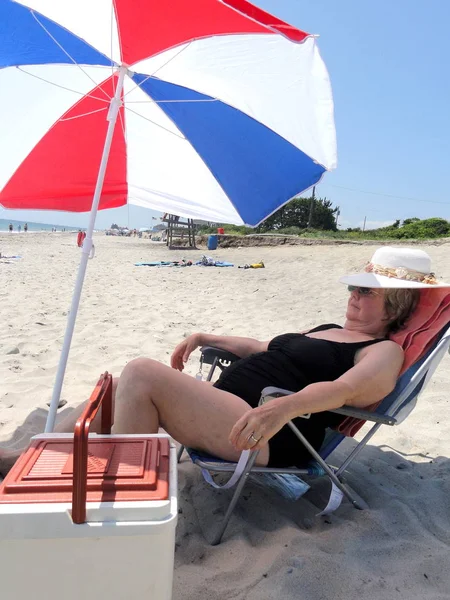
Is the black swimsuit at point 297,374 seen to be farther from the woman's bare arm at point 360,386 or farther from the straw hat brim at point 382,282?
the straw hat brim at point 382,282

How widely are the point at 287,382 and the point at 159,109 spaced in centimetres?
167

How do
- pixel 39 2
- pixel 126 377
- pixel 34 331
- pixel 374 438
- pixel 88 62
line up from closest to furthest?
pixel 126 377
pixel 39 2
pixel 88 62
pixel 374 438
pixel 34 331

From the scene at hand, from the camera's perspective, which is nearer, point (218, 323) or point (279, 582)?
point (279, 582)

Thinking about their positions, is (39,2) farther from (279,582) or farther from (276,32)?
(279,582)

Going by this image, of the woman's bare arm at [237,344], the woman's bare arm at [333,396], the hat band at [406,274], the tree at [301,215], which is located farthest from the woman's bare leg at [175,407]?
the tree at [301,215]

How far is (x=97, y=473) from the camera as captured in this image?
119 centimetres

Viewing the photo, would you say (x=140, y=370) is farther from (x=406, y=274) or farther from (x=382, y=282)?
(x=406, y=274)

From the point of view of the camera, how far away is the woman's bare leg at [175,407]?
1.85 m

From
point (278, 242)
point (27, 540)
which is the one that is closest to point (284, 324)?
point (27, 540)

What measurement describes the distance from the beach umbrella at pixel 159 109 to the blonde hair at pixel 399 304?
2.22ft

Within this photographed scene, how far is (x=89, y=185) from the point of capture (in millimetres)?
2951

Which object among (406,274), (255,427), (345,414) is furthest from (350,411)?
(406,274)

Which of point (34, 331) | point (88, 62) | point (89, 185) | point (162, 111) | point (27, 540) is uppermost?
point (88, 62)

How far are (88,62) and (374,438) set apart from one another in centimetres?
261
